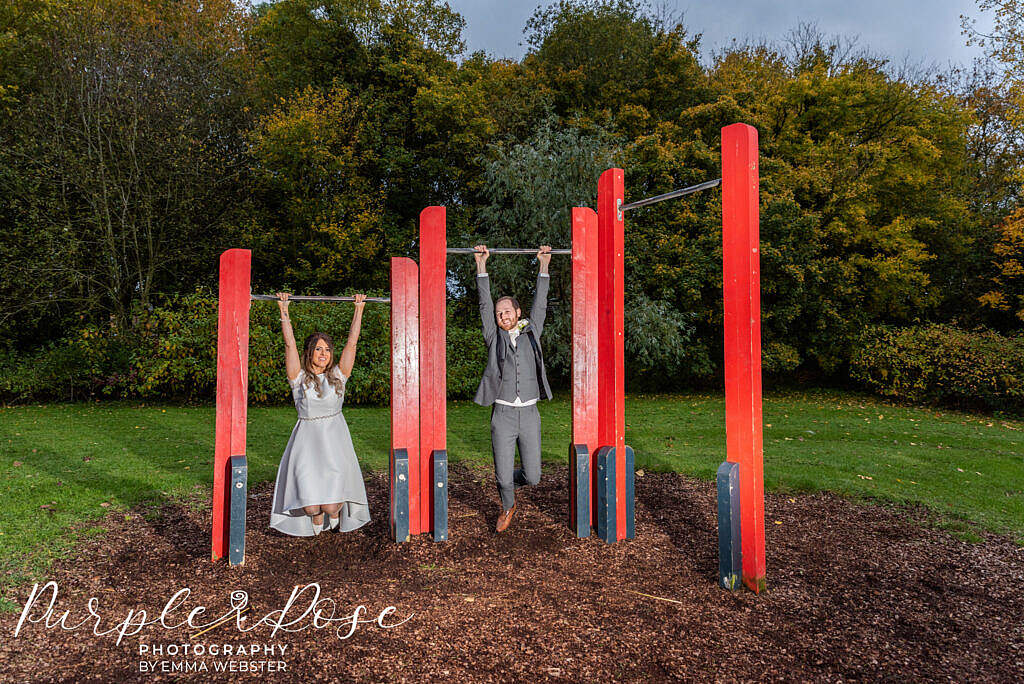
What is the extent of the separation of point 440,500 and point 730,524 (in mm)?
1979

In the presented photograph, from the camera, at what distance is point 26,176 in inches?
555

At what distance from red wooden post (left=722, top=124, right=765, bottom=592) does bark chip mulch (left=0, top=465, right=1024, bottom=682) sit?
40 cm

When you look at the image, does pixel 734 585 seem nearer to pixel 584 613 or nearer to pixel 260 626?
pixel 584 613

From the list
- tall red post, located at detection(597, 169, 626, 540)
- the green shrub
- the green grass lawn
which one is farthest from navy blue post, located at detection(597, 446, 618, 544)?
the green shrub

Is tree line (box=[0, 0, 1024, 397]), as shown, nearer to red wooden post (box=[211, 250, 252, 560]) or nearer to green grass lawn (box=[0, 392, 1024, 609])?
green grass lawn (box=[0, 392, 1024, 609])

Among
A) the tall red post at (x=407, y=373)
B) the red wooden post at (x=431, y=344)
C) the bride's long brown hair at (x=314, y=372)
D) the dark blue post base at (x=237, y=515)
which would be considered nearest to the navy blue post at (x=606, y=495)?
the red wooden post at (x=431, y=344)

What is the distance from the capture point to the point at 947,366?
13461 millimetres

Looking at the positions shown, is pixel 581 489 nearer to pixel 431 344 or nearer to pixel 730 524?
pixel 730 524

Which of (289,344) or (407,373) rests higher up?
(289,344)

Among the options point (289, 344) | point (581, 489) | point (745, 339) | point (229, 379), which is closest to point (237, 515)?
point (229, 379)

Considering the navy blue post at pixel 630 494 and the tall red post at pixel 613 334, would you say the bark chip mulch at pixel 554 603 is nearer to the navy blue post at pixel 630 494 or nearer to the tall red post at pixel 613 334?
the navy blue post at pixel 630 494

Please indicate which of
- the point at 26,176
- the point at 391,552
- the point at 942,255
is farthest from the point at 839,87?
the point at 26,176

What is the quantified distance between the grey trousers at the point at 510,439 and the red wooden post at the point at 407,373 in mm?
605

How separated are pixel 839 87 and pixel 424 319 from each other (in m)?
18.8
